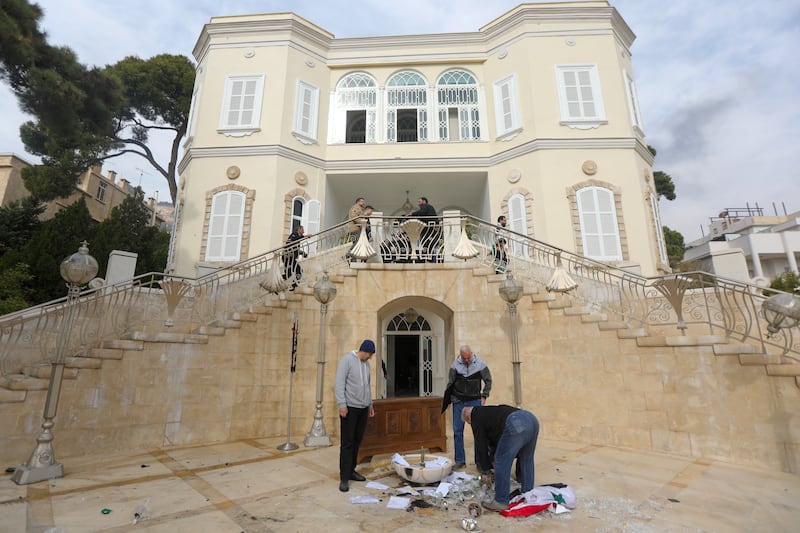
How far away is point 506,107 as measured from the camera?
47.9 ft

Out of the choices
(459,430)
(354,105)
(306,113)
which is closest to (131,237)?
(306,113)

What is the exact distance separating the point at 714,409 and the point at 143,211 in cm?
2056

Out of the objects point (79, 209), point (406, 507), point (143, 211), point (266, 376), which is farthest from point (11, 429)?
point (143, 211)

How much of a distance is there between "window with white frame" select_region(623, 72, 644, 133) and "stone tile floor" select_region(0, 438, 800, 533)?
11901mm

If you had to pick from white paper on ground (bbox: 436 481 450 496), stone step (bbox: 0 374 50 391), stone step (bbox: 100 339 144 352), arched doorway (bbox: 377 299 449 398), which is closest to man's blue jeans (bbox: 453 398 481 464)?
white paper on ground (bbox: 436 481 450 496)

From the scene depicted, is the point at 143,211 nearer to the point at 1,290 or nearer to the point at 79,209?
the point at 79,209

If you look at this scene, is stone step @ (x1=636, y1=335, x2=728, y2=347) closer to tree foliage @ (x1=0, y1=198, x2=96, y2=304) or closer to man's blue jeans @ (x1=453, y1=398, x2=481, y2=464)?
man's blue jeans @ (x1=453, y1=398, x2=481, y2=464)

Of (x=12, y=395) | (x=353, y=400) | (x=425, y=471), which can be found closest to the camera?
(x=425, y=471)

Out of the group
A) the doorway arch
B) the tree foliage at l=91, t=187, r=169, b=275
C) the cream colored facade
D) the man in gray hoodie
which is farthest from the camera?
the tree foliage at l=91, t=187, r=169, b=275

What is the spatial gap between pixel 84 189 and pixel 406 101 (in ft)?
82.2

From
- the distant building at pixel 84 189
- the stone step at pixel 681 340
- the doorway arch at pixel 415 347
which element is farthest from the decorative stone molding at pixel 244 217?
the stone step at pixel 681 340

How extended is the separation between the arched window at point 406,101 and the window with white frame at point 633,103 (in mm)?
7188

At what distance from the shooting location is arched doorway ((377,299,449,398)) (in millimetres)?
11281

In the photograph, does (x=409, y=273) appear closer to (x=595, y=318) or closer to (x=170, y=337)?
(x=595, y=318)
